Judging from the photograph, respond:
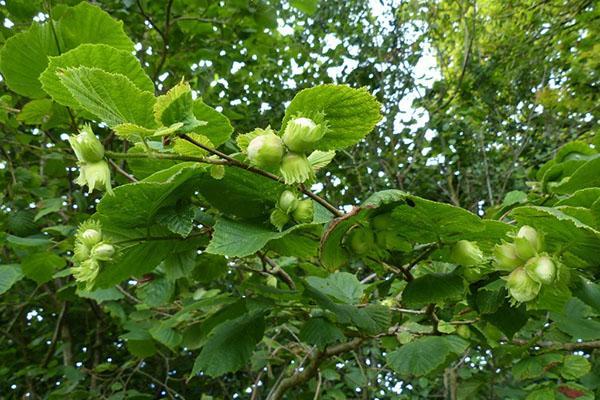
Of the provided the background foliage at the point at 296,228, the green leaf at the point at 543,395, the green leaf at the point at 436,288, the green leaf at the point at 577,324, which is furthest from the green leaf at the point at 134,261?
the green leaf at the point at 543,395

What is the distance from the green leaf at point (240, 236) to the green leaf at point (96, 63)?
0.18 m

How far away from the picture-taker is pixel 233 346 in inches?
38.7

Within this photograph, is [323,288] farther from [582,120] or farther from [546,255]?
[582,120]

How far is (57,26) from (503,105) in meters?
4.03

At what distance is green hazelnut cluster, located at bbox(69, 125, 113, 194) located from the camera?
1.69 ft

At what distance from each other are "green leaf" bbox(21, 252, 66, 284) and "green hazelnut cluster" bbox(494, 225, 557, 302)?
4.56 ft

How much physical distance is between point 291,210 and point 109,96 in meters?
0.23

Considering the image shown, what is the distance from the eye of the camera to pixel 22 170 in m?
2.18

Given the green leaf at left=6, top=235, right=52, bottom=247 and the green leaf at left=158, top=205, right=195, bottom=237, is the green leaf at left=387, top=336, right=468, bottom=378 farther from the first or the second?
the green leaf at left=6, top=235, right=52, bottom=247

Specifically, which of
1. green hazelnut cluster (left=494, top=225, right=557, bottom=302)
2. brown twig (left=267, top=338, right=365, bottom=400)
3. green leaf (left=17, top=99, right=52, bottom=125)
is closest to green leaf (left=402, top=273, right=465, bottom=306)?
green hazelnut cluster (left=494, top=225, right=557, bottom=302)

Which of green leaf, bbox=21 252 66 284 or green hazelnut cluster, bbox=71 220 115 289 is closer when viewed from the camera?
green hazelnut cluster, bbox=71 220 115 289

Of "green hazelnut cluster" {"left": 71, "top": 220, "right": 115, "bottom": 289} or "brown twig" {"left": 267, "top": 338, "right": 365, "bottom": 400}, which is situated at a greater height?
"green hazelnut cluster" {"left": 71, "top": 220, "right": 115, "bottom": 289}

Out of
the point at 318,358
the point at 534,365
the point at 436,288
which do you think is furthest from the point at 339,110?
the point at 534,365

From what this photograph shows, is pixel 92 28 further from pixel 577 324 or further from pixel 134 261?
pixel 577 324
